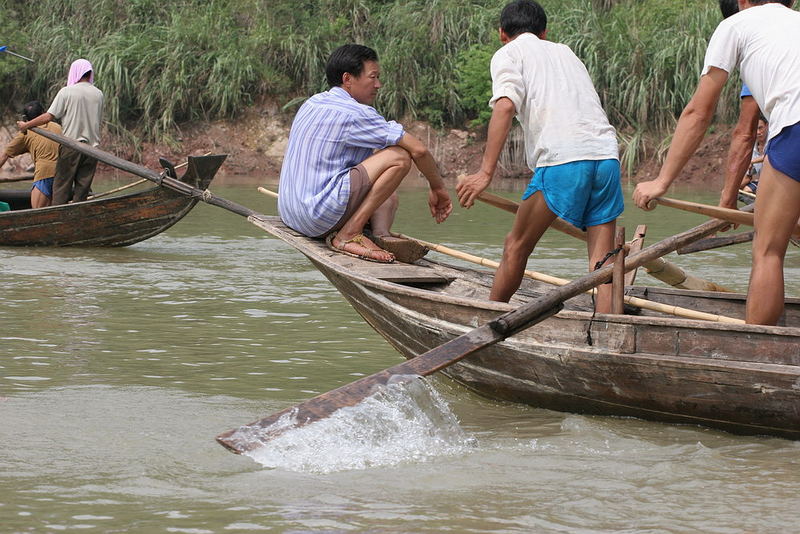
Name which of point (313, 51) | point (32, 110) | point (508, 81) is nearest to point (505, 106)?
point (508, 81)

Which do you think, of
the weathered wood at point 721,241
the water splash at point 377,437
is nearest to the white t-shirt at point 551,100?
the water splash at point 377,437

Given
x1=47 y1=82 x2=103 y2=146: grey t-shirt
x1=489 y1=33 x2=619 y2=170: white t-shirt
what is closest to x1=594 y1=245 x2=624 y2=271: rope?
x1=489 y1=33 x2=619 y2=170: white t-shirt

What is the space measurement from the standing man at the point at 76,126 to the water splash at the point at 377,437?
6.13m

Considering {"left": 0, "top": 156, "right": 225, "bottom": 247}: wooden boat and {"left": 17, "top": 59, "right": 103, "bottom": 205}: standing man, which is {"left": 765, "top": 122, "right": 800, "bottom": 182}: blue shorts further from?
{"left": 17, "top": 59, "right": 103, "bottom": 205}: standing man

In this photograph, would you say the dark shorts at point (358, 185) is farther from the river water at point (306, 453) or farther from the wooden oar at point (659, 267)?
the river water at point (306, 453)

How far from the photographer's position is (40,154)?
9.95 m

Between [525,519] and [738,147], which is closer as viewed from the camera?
[525,519]

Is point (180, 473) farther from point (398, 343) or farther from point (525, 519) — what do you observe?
point (398, 343)

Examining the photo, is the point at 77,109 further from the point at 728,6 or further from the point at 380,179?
the point at 728,6

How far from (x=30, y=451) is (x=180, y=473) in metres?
0.60

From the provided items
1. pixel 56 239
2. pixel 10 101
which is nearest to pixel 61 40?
pixel 10 101

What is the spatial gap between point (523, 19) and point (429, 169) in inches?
35.5

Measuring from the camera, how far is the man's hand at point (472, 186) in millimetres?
4863

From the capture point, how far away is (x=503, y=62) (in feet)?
16.0
